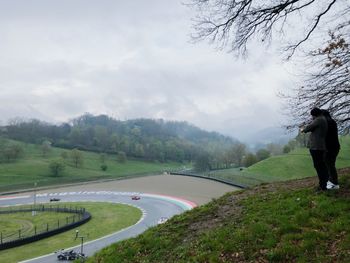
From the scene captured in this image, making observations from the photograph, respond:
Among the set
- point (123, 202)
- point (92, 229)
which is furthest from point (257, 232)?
point (123, 202)

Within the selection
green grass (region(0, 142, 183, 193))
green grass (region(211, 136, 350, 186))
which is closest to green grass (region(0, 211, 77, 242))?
green grass (region(0, 142, 183, 193))

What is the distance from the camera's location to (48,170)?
361 ft

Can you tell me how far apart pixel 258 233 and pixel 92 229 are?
33.6m

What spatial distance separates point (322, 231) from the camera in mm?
7098

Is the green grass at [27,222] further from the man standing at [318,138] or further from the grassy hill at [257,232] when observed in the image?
the man standing at [318,138]

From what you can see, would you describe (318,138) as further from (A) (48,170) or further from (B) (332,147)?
(A) (48,170)

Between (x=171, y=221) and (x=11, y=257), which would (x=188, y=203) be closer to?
(x=11, y=257)

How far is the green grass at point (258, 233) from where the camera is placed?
6.63 meters

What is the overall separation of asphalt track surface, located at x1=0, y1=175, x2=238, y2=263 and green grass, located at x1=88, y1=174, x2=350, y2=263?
2696 cm

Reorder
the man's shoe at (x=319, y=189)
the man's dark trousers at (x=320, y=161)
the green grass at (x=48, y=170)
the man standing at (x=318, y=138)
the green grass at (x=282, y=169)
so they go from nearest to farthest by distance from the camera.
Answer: the man standing at (x=318, y=138) → the man's dark trousers at (x=320, y=161) → the man's shoe at (x=319, y=189) → the green grass at (x=282, y=169) → the green grass at (x=48, y=170)

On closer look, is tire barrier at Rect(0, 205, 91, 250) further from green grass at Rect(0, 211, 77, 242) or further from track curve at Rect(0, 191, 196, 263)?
track curve at Rect(0, 191, 196, 263)

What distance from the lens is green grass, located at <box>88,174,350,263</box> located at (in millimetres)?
6629

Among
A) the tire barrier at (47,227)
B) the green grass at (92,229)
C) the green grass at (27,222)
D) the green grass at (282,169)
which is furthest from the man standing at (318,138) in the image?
the green grass at (282,169)

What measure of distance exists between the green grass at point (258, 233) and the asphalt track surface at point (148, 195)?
2696 cm
